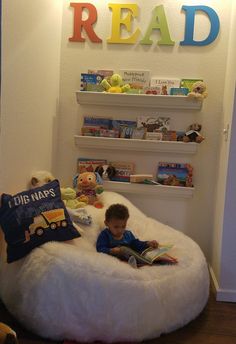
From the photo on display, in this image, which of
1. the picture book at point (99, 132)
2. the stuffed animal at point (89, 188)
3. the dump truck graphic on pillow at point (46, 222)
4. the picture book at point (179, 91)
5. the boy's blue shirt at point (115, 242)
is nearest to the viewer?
the dump truck graphic on pillow at point (46, 222)

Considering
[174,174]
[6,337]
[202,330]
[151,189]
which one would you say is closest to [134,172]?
[151,189]

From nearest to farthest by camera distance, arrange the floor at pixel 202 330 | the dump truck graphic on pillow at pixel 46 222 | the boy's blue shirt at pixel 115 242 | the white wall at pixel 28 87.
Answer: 1. the floor at pixel 202 330
2. the dump truck graphic on pillow at pixel 46 222
3. the white wall at pixel 28 87
4. the boy's blue shirt at pixel 115 242

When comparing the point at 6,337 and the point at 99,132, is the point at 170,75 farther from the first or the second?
the point at 6,337

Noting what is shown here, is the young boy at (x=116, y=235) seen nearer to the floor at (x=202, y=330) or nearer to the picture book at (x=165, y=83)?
the floor at (x=202, y=330)

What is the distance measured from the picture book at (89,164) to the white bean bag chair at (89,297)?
1.07m

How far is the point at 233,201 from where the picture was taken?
7.29 ft

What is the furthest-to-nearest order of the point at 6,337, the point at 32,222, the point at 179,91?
the point at 179,91 < the point at 32,222 < the point at 6,337

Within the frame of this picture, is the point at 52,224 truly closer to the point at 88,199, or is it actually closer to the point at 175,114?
the point at 88,199

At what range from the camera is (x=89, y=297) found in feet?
5.38

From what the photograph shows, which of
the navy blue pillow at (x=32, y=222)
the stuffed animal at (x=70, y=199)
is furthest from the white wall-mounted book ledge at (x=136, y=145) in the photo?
the navy blue pillow at (x=32, y=222)

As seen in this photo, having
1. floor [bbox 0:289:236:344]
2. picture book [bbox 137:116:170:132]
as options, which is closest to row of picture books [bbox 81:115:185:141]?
picture book [bbox 137:116:170:132]

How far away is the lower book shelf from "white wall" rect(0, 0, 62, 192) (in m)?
0.50

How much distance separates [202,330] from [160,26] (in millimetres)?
2016

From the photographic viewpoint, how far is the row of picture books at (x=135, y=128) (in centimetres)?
277
